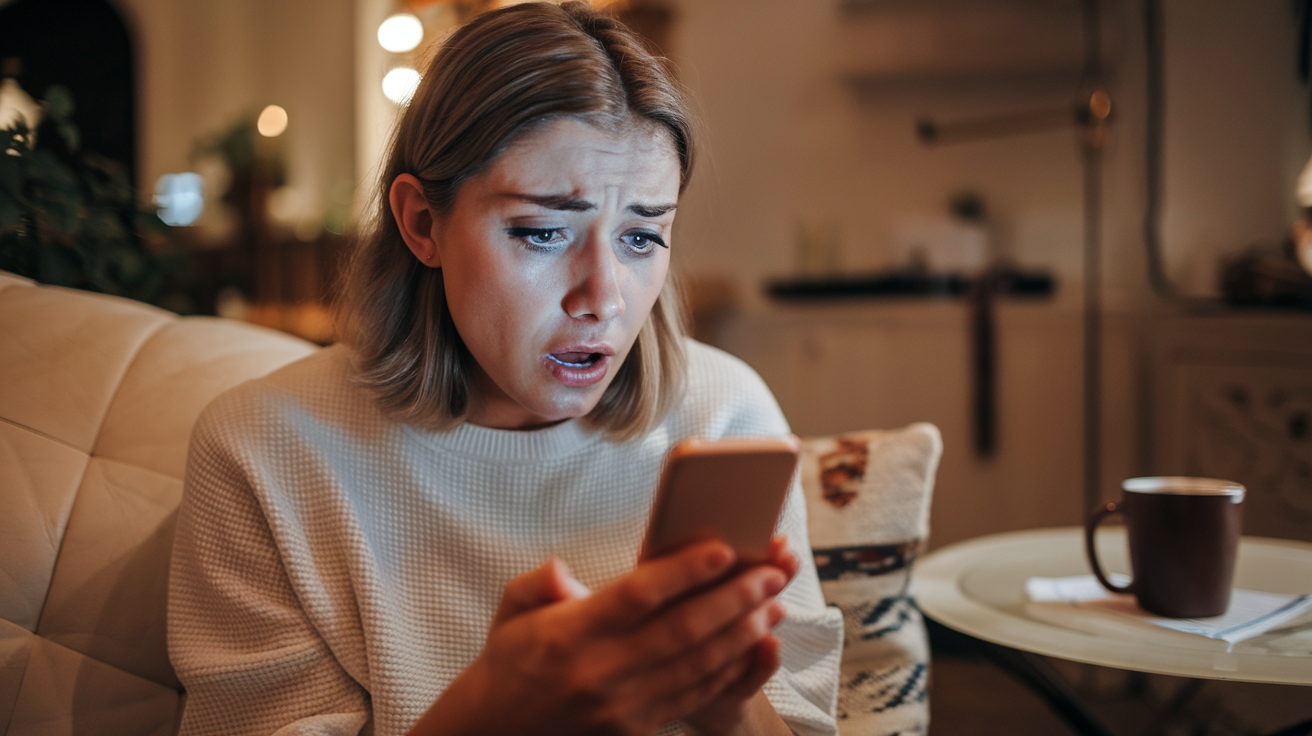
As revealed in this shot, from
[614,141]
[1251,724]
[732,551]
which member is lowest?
[1251,724]

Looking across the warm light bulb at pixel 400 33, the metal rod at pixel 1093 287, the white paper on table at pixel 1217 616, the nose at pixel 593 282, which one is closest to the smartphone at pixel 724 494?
the nose at pixel 593 282

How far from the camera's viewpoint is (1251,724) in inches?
66.3

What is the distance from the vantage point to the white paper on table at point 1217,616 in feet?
2.63

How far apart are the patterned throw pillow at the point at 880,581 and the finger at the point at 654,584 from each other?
58cm

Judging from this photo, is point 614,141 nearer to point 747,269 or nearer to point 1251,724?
A: point 1251,724

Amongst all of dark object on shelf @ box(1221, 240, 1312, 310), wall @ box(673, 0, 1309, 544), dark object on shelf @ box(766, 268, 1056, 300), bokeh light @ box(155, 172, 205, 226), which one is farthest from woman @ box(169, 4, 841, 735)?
bokeh light @ box(155, 172, 205, 226)

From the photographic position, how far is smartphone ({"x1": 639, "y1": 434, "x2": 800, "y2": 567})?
1.56ft

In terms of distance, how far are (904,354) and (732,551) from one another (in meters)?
2.63

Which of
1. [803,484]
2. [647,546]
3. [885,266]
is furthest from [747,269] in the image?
[647,546]

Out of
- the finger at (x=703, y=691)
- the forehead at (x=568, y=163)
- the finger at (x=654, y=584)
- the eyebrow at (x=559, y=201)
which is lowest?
the finger at (x=703, y=691)

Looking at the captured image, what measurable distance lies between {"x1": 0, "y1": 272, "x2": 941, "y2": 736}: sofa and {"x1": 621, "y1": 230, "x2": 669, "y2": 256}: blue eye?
1.45ft

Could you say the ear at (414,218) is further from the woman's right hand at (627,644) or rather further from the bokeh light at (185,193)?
the bokeh light at (185,193)

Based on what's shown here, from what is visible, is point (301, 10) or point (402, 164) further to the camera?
point (301, 10)

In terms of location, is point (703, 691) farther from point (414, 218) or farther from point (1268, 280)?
point (1268, 280)
